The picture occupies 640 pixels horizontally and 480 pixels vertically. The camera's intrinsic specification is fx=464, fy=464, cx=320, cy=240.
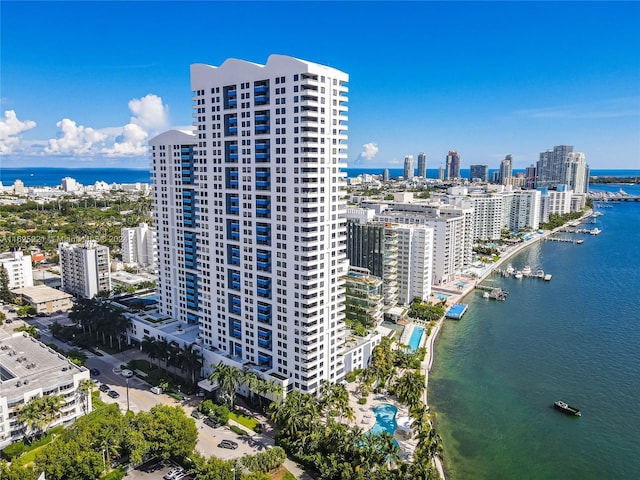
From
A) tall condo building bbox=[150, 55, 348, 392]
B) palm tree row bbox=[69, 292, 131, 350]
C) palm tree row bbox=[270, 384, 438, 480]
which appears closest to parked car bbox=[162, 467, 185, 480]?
palm tree row bbox=[270, 384, 438, 480]

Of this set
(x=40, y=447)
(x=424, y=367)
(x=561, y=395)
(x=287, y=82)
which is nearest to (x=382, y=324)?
(x=424, y=367)

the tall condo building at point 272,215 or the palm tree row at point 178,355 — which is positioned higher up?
the tall condo building at point 272,215


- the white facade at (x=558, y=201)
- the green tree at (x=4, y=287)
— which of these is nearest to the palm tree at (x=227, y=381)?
the green tree at (x=4, y=287)

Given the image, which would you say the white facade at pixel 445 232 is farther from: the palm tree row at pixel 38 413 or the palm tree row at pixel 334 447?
the palm tree row at pixel 38 413

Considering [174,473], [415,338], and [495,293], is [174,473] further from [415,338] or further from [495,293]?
[495,293]

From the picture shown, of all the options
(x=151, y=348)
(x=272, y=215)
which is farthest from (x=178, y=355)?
(x=272, y=215)

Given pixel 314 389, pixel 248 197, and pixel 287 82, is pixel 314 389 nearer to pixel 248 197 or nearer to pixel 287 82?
pixel 248 197
